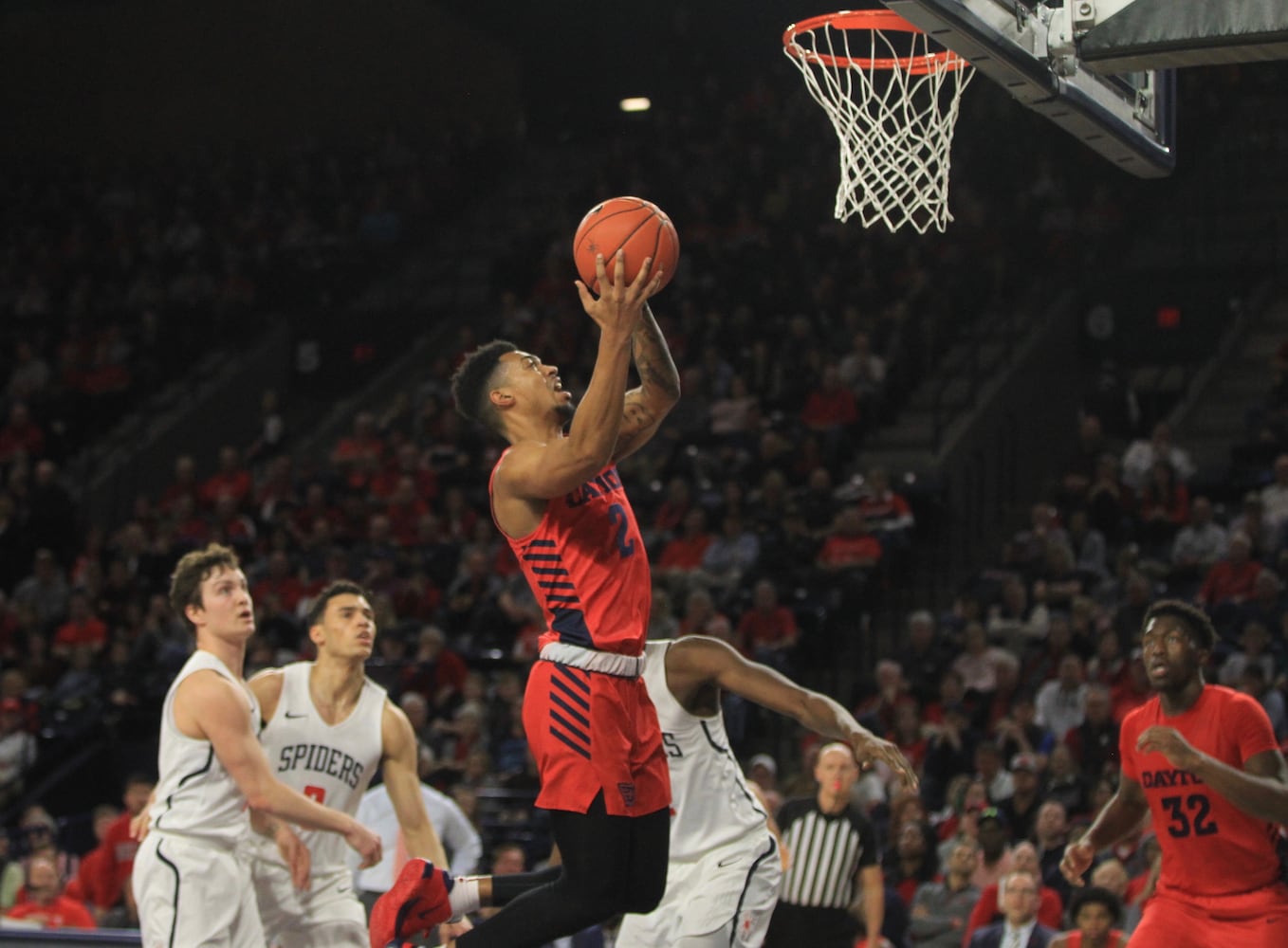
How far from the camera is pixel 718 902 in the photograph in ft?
18.2

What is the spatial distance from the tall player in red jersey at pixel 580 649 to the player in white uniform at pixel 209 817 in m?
1.11

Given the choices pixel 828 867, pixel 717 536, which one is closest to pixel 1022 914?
pixel 828 867

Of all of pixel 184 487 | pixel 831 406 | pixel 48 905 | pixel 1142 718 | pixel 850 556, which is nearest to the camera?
pixel 1142 718

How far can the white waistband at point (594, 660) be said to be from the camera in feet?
15.9

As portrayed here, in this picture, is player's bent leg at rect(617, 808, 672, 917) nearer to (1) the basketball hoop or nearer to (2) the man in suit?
(1) the basketball hoop

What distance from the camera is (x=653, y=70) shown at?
21.3 meters

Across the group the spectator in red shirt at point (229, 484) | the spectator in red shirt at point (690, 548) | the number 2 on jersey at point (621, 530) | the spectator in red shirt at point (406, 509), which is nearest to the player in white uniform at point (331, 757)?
the number 2 on jersey at point (621, 530)

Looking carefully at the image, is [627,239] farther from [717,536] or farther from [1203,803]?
[717,536]

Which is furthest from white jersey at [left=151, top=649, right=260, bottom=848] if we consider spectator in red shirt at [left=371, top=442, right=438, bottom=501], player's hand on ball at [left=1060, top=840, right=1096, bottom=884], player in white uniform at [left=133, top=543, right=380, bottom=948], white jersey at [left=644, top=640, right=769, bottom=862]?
spectator in red shirt at [left=371, top=442, right=438, bottom=501]

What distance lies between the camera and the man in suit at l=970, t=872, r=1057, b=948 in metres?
7.52

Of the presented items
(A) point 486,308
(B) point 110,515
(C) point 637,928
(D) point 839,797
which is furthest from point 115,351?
(C) point 637,928

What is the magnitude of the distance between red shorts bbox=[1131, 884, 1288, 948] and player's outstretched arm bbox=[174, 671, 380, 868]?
2590 mm

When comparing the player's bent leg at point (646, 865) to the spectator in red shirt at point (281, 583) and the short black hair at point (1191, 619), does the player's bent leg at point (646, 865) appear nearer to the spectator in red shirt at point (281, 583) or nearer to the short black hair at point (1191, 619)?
the short black hair at point (1191, 619)

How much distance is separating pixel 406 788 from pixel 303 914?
560mm
